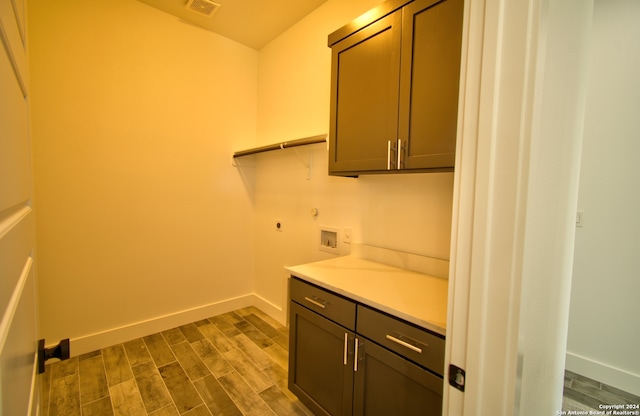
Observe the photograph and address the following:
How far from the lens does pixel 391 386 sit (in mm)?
1152

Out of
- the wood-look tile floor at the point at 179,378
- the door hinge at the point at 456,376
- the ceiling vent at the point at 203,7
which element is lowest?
the wood-look tile floor at the point at 179,378

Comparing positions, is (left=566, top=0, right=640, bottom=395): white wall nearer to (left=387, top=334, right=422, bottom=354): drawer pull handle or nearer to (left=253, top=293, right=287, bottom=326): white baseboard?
(left=387, top=334, right=422, bottom=354): drawer pull handle

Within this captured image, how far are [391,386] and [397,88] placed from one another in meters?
1.39

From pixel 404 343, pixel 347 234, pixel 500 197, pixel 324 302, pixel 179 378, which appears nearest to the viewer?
pixel 500 197

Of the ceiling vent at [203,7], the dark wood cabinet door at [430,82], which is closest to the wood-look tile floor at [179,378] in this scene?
the dark wood cabinet door at [430,82]

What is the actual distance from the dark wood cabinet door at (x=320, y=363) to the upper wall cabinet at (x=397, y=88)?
2.95 feet

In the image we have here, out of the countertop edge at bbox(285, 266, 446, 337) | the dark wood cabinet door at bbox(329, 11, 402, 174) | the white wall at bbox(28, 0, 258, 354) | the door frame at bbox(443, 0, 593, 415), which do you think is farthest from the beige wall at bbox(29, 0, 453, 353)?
the door frame at bbox(443, 0, 593, 415)

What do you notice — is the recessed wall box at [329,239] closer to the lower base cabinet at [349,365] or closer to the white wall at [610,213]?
the lower base cabinet at [349,365]

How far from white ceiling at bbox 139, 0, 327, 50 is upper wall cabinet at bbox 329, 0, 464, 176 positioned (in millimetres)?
967

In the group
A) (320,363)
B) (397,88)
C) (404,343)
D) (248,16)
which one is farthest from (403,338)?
(248,16)

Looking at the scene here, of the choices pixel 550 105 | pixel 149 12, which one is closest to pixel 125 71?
pixel 149 12

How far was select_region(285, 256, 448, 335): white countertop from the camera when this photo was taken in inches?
42.3

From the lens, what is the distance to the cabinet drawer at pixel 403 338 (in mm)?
990

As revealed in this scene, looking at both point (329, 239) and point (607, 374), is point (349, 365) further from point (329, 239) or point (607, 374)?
point (607, 374)
